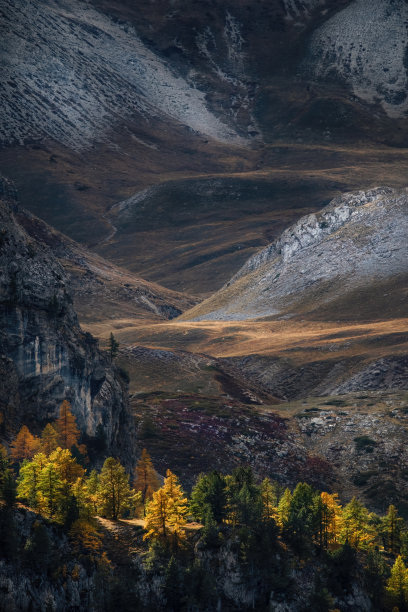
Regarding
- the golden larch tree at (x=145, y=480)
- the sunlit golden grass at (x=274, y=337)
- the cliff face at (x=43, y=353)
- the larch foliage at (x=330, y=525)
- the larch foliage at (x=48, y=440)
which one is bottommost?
the sunlit golden grass at (x=274, y=337)

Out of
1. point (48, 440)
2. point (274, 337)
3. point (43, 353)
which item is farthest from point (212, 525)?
point (274, 337)

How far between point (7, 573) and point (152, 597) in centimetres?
992

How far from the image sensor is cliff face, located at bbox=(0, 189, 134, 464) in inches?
2426

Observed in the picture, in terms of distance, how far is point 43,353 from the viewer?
213 feet

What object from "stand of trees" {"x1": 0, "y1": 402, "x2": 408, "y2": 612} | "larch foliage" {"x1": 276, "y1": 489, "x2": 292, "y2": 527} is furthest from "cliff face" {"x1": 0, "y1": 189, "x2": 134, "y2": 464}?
"larch foliage" {"x1": 276, "y1": 489, "x2": 292, "y2": 527}

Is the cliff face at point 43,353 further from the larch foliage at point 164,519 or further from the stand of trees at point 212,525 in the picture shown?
the larch foliage at point 164,519

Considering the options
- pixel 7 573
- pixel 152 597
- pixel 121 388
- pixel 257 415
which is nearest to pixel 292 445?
pixel 257 415

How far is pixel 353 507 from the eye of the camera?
177 feet

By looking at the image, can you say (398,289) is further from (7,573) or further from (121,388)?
(7,573)

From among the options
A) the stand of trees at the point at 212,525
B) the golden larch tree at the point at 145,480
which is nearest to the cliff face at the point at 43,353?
the golden larch tree at the point at 145,480

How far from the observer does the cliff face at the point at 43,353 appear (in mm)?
61625

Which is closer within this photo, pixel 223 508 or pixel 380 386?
pixel 223 508

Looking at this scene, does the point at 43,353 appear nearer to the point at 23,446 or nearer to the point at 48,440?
the point at 48,440

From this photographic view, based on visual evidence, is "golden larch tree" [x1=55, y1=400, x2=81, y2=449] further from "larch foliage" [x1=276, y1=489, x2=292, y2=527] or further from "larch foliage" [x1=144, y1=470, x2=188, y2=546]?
"larch foliage" [x1=276, y1=489, x2=292, y2=527]
